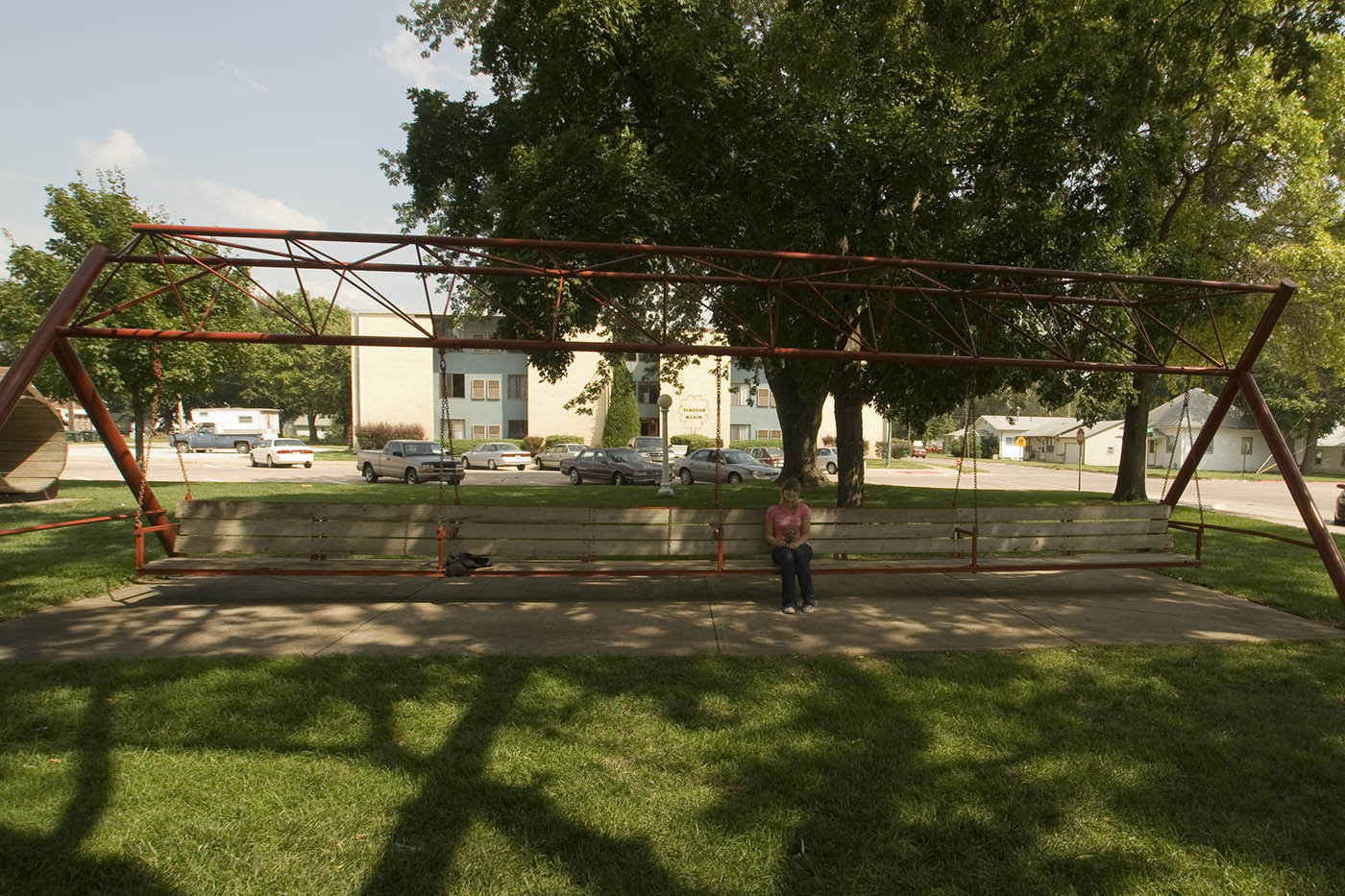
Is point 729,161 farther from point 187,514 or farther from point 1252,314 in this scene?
point 1252,314

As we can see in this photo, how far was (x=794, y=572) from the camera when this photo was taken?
7.56m

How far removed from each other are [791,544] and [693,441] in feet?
133

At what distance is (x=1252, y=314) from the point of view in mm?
18328

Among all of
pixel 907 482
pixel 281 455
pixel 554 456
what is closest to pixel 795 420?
pixel 907 482

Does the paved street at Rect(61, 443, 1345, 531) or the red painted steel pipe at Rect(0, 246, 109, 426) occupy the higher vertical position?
the red painted steel pipe at Rect(0, 246, 109, 426)

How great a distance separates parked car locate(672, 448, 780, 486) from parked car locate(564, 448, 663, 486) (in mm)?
1777

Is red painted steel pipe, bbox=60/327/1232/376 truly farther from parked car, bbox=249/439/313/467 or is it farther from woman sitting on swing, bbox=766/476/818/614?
parked car, bbox=249/439/313/467

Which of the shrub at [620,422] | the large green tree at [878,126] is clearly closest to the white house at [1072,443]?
the shrub at [620,422]

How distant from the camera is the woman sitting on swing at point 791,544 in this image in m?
7.52

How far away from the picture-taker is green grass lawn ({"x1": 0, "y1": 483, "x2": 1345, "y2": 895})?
10.5ft

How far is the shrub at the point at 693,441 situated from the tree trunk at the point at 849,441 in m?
30.6

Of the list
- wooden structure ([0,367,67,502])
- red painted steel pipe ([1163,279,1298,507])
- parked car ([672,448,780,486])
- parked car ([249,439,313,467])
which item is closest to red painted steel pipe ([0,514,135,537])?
red painted steel pipe ([1163,279,1298,507])

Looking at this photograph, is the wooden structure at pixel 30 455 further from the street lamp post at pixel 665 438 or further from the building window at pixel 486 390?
the building window at pixel 486 390

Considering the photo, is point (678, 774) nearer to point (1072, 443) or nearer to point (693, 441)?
point (693, 441)
